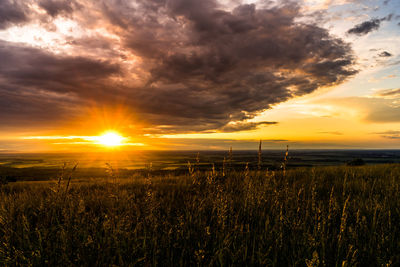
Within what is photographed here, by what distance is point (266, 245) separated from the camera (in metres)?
2.36

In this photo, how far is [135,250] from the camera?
6.67ft

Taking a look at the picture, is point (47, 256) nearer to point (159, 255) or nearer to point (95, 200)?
point (159, 255)

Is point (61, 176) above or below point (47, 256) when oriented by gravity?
above

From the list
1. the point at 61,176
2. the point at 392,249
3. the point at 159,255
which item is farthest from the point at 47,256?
the point at 392,249

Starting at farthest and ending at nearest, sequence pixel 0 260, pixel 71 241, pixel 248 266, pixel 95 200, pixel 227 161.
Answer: pixel 95 200 < pixel 227 161 < pixel 71 241 < pixel 248 266 < pixel 0 260

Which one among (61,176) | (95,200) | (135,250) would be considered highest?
(61,176)

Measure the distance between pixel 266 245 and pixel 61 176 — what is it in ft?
8.74

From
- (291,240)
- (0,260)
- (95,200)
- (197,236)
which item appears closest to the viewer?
(0,260)

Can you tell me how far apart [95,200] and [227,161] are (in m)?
3.55

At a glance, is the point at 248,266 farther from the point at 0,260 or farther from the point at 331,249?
the point at 0,260

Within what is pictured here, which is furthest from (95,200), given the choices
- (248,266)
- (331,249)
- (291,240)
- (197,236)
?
(331,249)

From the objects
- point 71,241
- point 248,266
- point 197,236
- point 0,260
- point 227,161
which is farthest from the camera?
point 227,161

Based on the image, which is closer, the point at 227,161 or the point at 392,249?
the point at 392,249

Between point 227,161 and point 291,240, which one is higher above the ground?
point 227,161
